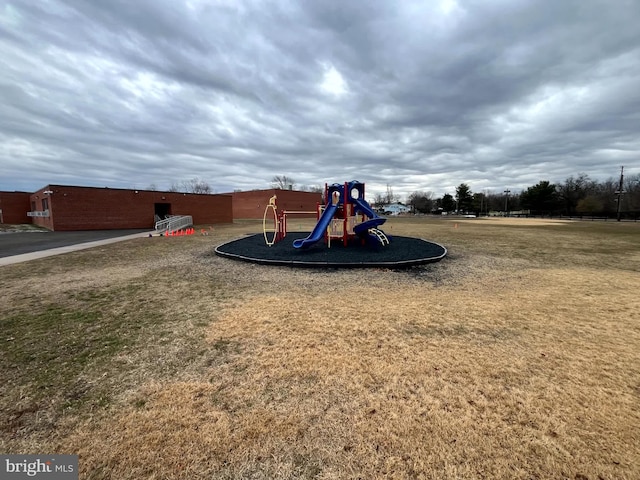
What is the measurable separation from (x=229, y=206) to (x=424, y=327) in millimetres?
35584

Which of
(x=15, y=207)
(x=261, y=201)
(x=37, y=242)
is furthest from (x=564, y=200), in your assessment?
(x=15, y=207)

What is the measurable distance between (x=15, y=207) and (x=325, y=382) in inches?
1932

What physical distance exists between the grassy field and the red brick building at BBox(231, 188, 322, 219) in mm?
40306

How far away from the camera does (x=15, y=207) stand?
33.7 metres

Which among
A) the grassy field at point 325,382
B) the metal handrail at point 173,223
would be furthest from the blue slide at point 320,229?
the metal handrail at point 173,223

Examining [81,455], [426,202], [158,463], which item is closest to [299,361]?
[158,463]

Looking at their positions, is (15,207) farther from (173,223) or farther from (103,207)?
(173,223)

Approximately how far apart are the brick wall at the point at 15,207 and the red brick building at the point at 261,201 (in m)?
26.5

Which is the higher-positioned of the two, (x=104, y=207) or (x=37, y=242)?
(x=104, y=207)

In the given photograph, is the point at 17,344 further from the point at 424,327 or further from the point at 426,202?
the point at 426,202

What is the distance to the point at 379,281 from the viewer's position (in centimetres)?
718

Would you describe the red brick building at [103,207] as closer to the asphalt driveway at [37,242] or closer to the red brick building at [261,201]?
the asphalt driveway at [37,242]

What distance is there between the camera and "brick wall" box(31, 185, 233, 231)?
23.8m

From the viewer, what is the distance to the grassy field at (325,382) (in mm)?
2045
